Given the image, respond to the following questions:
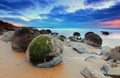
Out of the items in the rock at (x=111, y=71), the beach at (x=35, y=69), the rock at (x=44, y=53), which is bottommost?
the rock at (x=111, y=71)

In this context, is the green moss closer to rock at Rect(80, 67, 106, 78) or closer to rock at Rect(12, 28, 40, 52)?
rock at Rect(80, 67, 106, 78)

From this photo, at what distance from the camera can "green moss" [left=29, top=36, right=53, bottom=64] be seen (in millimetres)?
5461

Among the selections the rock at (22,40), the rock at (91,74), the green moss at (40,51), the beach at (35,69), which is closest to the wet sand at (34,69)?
the beach at (35,69)

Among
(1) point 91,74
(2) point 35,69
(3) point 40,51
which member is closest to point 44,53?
(3) point 40,51

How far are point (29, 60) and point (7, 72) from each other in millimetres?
900

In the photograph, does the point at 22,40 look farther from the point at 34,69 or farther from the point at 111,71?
the point at 111,71

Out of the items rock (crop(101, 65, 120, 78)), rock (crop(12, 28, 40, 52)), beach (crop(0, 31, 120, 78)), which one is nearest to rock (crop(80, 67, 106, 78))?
beach (crop(0, 31, 120, 78))

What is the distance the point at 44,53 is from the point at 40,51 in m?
0.16

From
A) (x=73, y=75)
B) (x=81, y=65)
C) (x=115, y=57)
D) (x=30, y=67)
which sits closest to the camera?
(x=73, y=75)

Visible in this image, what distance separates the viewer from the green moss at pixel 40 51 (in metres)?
5.46

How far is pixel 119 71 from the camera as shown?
5.47 meters

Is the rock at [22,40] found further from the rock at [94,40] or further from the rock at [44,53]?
the rock at [94,40]

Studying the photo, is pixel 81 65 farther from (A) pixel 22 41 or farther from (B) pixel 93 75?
(A) pixel 22 41

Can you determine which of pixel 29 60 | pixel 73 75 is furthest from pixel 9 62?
pixel 73 75
